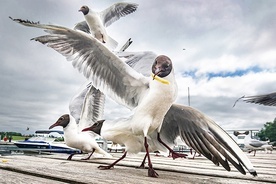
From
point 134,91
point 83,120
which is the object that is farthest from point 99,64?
point 83,120

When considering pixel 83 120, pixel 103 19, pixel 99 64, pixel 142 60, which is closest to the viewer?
pixel 99 64

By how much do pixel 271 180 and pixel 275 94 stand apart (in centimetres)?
314

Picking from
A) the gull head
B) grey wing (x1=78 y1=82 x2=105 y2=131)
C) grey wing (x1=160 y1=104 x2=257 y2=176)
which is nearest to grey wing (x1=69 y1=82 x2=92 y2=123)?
grey wing (x1=78 y1=82 x2=105 y2=131)

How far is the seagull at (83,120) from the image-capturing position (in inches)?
147

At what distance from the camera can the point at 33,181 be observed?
4.98 ft

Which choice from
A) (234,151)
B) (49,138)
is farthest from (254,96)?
(49,138)

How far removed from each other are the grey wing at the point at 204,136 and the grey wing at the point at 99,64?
0.33 m

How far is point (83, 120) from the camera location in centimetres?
430

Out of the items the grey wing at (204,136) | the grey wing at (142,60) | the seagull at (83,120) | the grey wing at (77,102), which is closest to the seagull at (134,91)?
the grey wing at (204,136)

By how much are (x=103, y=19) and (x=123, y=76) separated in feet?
21.6

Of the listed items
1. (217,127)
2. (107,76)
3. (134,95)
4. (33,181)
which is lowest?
(33,181)

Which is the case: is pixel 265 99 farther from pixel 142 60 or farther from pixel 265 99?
pixel 142 60

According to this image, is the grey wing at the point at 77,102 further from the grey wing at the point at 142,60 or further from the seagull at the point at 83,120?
the grey wing at the point at 142,60

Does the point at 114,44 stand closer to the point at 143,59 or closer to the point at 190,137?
the point at 143,59
